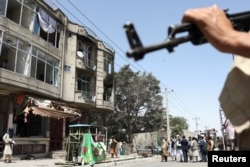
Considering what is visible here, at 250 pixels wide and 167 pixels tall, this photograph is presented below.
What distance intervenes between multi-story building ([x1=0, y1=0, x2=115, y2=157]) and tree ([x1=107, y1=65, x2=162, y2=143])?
11.9m

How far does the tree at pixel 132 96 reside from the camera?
4241 centimetres

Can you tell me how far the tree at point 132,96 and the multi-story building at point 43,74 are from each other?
11.9 meters

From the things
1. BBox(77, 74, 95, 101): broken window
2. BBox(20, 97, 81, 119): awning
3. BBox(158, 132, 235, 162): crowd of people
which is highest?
BBox(77, 74, 95, 101): broken window

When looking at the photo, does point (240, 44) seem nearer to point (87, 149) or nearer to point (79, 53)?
point (87, 149)

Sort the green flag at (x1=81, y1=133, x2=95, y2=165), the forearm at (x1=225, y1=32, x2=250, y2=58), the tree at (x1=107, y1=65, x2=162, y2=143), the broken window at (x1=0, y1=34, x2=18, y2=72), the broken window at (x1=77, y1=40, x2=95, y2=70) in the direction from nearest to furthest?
the forearm at (x1=225, y1=32, x2=250, y2=58) < the green flag at (x1=81, y1=133, x2=95, y2=165) < the broken window at (x1=0, y1=34, x2=18, y2=72) < the broken window at (x1=77, y1=40, x2=95, y2=70) < the tree at (x1=107, y1=65, x2=162, y2=143)

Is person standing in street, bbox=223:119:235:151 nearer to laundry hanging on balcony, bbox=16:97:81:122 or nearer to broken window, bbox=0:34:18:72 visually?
broken window, bbox=0:34:18:72

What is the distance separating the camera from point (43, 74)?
23.4 meters

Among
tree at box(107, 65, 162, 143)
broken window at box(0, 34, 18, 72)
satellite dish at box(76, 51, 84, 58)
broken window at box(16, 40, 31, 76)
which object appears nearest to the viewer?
broken window at box(0, 34, 18, 72)

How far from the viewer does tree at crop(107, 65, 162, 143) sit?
42.4 m

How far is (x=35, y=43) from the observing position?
20250 millimetres

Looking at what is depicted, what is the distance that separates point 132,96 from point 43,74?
66.5 ft

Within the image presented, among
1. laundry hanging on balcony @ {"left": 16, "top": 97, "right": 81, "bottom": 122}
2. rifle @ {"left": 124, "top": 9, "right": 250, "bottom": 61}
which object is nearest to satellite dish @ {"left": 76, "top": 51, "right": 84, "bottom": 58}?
laundry hanging on balcony @ {"left": 16, "top": 97, "right": 81, "bottom": 122}

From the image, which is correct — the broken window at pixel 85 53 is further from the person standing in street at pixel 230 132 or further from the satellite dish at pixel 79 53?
the person standing in street at pixel 230 132

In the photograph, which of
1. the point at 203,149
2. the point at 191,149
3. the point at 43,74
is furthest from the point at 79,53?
the point at 203,149
